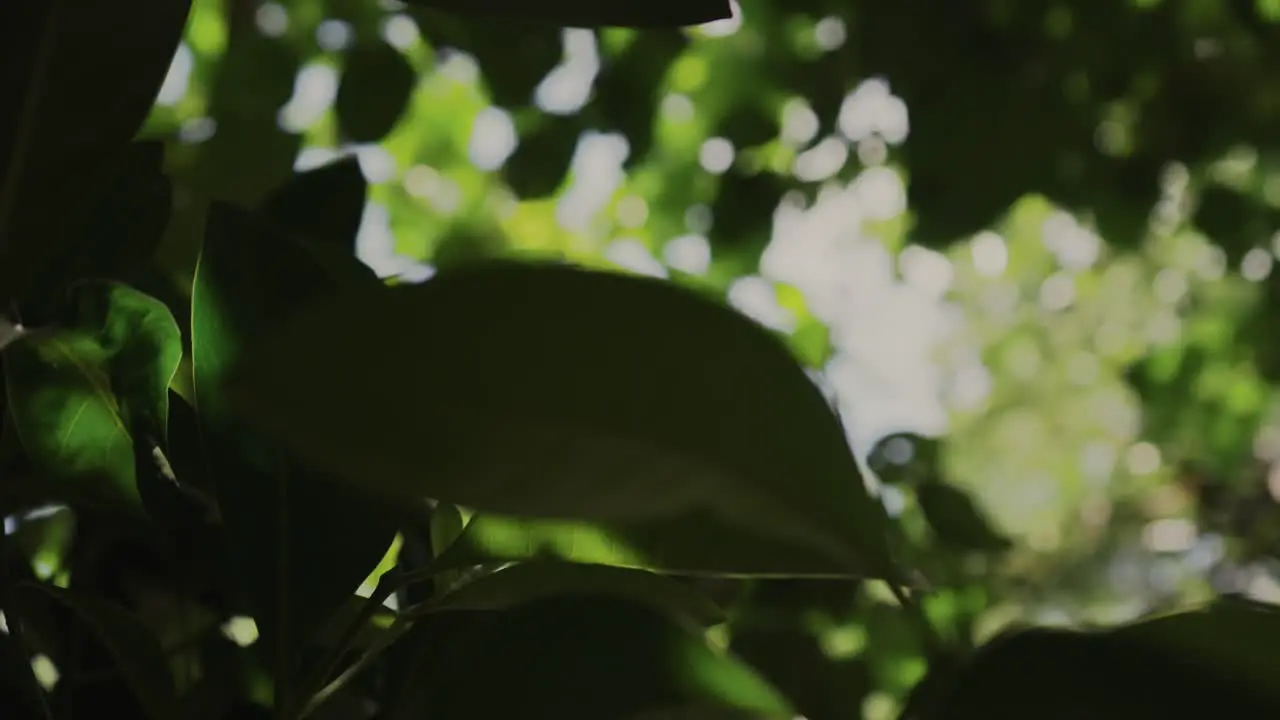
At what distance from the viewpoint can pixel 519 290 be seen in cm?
11

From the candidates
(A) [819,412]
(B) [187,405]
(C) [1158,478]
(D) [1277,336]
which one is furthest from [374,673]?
(C) [1158,478]

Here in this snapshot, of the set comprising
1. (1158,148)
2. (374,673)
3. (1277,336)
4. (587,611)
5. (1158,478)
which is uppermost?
(587,611)

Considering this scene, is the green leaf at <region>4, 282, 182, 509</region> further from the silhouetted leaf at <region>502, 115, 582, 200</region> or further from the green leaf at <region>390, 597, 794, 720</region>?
the silhouetted leaf at <region>502, 115, 582, 200</region>

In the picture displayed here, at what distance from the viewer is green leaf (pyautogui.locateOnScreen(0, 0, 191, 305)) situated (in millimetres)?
188

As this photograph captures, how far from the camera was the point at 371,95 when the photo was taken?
0.59 meters

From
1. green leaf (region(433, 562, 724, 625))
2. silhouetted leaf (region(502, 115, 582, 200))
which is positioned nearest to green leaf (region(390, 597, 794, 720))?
green leaf (region(433, 562, 724, 625))

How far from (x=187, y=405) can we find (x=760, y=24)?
603 millimetres

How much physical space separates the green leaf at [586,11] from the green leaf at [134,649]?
0.13 meters

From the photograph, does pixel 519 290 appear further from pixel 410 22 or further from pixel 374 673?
pixel 410 22

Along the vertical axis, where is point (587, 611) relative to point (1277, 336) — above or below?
above

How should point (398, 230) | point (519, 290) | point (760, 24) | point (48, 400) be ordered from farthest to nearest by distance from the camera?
1. point (398, 230)
2. point (760, 24)
3. point (48, 400)
4. point (519, 290)

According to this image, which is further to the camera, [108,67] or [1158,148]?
[1158,148]

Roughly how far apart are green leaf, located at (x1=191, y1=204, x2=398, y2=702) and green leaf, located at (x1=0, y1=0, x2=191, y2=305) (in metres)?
0.03

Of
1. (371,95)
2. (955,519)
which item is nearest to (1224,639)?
(955,519)
